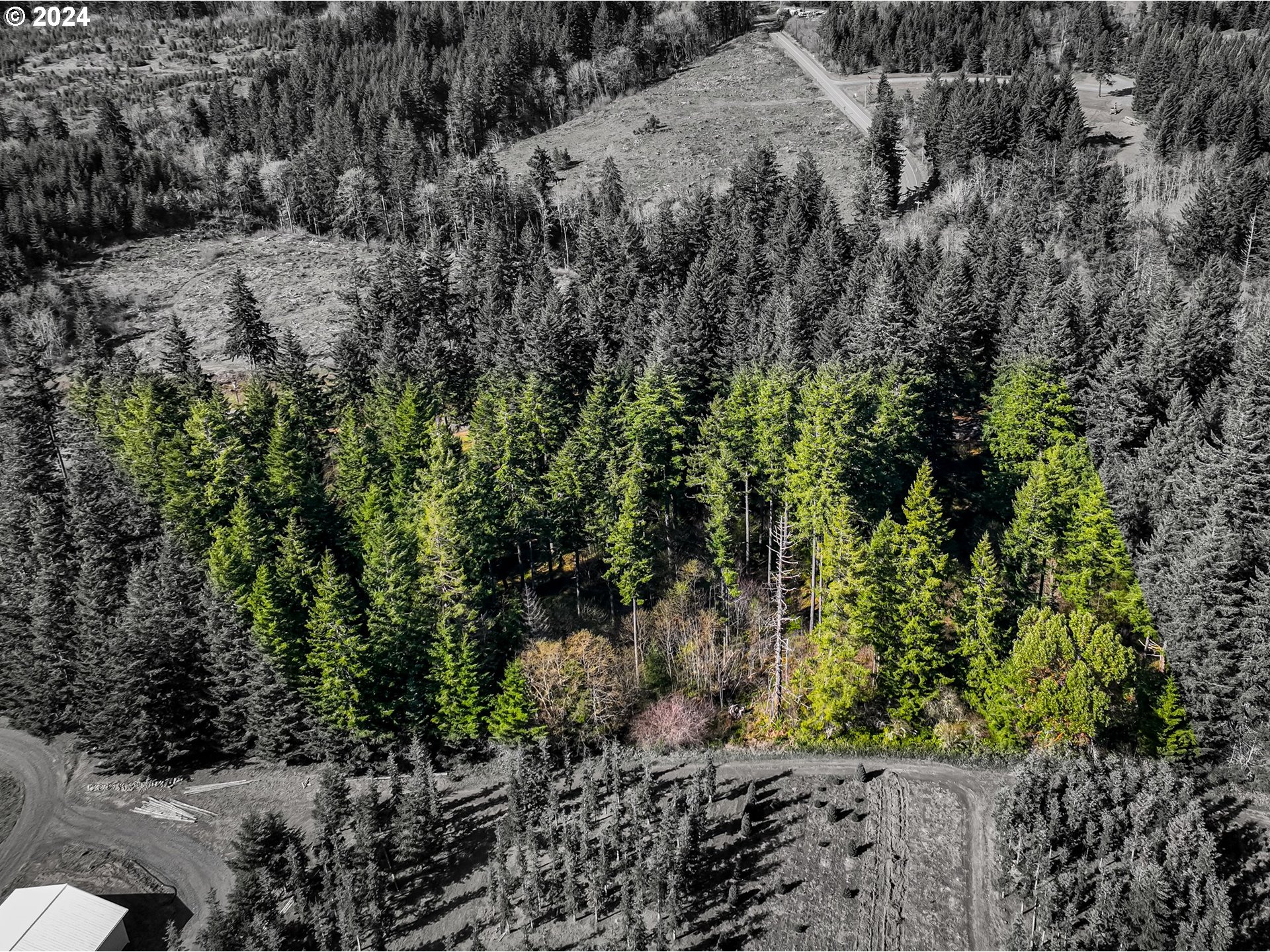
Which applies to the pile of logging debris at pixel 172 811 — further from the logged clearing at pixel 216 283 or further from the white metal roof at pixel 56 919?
the logged clearing at pixel 216 283

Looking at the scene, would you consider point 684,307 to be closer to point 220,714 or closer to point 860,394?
point 860,394

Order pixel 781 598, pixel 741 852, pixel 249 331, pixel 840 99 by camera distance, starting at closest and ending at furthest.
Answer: pixel 741 852 → pixel 781 598 → pixel 249 331 → pixel 840 99

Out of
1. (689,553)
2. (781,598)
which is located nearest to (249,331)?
(689,553)

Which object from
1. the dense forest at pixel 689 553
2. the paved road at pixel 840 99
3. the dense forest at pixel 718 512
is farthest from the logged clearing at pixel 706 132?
the dense forest at pixel 718 512

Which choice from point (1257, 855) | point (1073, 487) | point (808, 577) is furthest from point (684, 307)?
point (1257, 855)

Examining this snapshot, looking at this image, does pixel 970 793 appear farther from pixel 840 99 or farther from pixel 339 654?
pixel 840 99

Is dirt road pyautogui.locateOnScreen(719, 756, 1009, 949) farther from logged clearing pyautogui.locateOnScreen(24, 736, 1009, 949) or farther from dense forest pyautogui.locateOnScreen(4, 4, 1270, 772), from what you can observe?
dense forest pyautogui.locateOnScreen(4, 4, 1270, 772)
